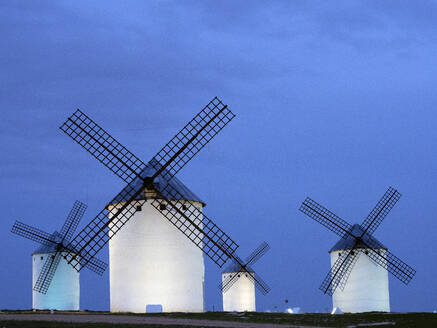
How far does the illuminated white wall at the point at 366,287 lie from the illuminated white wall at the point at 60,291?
16.6m

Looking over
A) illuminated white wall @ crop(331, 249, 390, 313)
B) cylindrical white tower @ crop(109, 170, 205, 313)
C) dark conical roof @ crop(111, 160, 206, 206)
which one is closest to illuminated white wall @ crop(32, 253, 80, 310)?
cylindrical white tower @ crop(109, 170, 205, 313)

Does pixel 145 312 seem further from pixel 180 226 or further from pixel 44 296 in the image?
pixel 44 296

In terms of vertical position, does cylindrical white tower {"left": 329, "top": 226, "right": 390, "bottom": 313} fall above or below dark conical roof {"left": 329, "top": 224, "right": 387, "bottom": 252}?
below

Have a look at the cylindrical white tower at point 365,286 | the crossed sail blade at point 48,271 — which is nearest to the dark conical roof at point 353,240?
the cylindrical white tower at point 365,286

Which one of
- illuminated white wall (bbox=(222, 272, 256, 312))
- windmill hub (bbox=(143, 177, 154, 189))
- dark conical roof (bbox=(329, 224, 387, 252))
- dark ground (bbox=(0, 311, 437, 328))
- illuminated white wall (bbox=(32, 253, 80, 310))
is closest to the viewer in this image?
dark ground (bbox=(0, 311, 437, 328))

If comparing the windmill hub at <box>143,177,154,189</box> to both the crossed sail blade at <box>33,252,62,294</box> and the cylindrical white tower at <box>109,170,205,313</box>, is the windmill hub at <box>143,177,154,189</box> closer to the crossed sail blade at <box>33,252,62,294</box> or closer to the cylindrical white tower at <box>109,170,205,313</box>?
the cylindrical white tower at <box>109,170,205,313</box>

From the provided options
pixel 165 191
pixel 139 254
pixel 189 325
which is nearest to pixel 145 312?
pixel 139 254

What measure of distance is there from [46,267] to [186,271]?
14.7 metres

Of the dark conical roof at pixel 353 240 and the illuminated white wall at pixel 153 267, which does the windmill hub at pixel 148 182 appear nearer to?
the illuminated white wall at pixel 153 267

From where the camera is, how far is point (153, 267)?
37188mm

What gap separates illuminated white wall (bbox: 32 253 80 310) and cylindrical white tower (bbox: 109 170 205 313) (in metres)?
12.2

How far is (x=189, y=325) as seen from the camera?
1075 inches

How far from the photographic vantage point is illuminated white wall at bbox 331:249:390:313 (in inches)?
2003

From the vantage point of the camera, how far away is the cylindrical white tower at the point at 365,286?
50.9 metres
